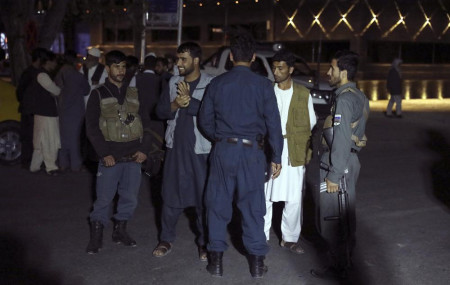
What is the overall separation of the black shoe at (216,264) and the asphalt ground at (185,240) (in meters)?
0.07

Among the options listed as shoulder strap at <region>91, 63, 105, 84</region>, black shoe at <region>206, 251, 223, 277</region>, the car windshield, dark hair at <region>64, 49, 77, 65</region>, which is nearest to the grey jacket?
black shoe at <region>206, 251, 223, 277</region>

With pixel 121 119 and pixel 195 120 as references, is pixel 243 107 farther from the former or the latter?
pixel 121 119

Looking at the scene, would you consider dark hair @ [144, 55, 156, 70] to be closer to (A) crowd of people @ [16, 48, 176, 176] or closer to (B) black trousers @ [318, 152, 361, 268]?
(A) crowd of people @ [16, 48, 176, 176]

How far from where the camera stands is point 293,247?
255 inches

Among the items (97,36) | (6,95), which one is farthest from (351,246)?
(97,36)

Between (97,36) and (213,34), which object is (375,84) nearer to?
(213,34)

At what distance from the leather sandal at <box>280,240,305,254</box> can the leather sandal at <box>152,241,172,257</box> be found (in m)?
1.09

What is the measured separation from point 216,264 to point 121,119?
62.2 inches

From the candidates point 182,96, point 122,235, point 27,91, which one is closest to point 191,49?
point 182,96

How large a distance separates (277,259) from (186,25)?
93.4 ft

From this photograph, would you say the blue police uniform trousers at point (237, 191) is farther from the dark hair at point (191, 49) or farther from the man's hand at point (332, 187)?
the dark hair at point (191, 49)

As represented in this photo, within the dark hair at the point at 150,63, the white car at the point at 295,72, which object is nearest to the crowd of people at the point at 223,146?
the dark hair at the point at 150,63

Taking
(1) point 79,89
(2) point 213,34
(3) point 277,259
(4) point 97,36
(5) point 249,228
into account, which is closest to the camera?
(5) point 249,228

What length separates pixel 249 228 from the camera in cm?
563
